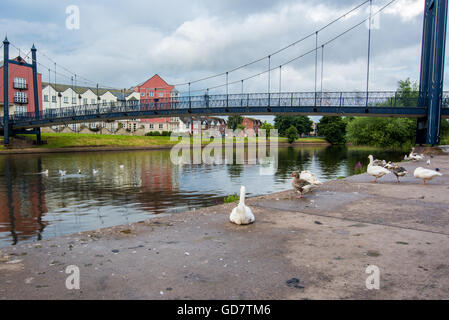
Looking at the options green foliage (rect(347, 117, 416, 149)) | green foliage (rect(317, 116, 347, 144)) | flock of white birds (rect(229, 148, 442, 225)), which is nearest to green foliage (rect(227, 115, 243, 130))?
green foliage (rect(317, 116, 347, 144))

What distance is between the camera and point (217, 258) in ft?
13.7

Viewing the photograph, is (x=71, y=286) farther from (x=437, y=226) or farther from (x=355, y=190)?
(x=355, y=190)

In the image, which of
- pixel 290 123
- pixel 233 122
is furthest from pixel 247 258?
pixel 233 122

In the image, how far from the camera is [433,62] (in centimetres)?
3041

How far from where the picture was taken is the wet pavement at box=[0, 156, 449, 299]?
3275 mm

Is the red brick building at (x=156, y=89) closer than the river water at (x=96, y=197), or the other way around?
the river water at (x=96, y=197)

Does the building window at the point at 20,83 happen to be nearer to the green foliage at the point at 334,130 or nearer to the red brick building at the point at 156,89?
the red brick building at the point at 156,89

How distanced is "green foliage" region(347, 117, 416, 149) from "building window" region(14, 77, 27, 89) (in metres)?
63.0

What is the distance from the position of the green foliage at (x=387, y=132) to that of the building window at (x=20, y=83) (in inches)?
2481

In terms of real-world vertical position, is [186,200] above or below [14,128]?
below

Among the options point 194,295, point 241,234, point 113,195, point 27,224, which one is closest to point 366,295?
point 194,295

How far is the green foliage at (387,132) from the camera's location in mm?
48156

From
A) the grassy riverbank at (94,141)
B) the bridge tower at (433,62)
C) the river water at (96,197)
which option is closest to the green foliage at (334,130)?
the grassy riverbank at (94,141)

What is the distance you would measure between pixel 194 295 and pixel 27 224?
9.20 m
